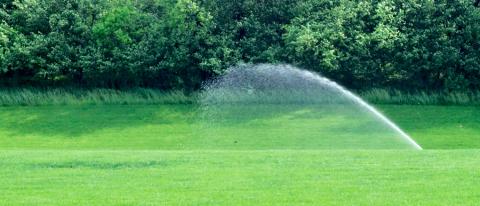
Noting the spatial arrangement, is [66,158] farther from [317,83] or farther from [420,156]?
[317,83]

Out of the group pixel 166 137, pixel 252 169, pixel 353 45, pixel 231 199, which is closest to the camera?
pixel 231 199

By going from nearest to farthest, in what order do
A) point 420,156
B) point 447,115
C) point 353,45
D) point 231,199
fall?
point 231,199 < point 420,156 < point 447,115 < point 353,45

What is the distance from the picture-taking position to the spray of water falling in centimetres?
2400

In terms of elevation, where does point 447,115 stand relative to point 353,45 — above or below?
below

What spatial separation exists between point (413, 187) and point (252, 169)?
306 cm

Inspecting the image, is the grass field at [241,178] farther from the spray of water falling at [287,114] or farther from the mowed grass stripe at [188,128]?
the spray of water falling at [287,114]

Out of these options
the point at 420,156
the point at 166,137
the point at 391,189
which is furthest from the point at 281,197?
the point at 166,137

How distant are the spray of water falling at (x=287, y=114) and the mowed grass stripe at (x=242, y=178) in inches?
319

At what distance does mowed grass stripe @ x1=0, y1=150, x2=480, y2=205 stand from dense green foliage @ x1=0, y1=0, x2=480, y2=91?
14.3 m

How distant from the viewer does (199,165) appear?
45.1 feet

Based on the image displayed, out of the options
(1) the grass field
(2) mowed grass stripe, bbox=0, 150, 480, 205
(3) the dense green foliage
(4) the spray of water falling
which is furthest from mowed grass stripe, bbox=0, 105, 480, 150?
(2) mowed grass stripe, bbox=0, 150, 480, 205

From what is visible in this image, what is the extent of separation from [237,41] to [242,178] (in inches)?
771

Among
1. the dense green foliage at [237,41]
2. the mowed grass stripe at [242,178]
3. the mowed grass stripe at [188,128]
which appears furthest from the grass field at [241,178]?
the dense green foliage at [237,41]

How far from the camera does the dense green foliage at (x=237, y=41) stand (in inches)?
1172
